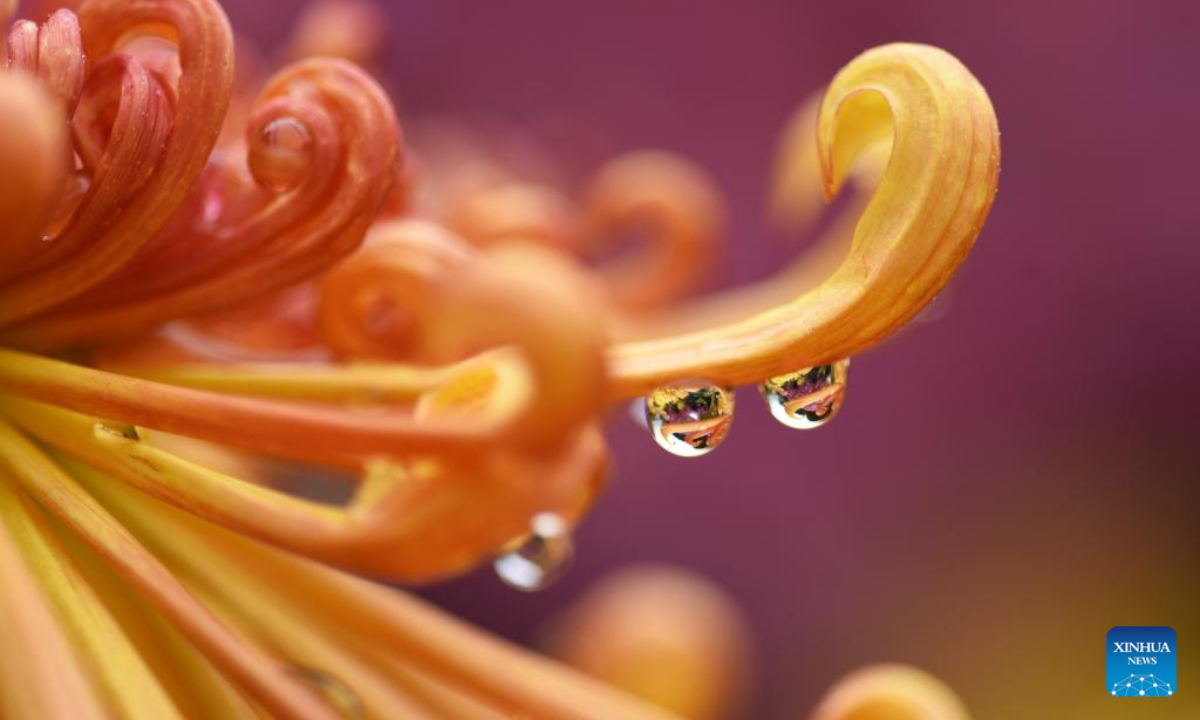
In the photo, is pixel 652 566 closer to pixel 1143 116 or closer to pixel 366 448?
pixel 1143 116

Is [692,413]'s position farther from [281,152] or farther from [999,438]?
[999,438]

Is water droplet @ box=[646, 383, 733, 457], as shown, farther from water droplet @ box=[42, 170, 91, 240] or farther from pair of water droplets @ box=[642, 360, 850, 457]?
water droplet @ box=[42, 170, 91, 240]

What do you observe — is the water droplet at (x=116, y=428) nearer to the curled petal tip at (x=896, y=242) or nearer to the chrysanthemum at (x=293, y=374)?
the chrysanthemum at (x=293, y=374)

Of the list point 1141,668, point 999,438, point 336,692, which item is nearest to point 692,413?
point 336,692

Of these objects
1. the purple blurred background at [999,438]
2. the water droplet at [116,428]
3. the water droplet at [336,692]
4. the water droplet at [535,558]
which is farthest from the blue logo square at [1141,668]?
the water droplet at [116,428]

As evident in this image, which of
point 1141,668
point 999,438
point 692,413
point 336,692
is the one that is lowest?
point 336,692

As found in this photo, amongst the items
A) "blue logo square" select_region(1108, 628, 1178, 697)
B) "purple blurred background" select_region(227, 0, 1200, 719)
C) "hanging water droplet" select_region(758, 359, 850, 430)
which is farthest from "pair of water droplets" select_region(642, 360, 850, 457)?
"purple blurred background" select_region(227, 0, 1200, 719)

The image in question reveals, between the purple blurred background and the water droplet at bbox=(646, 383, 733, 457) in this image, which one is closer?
the water droplet at bbox=(646, 383, 733, 457)
